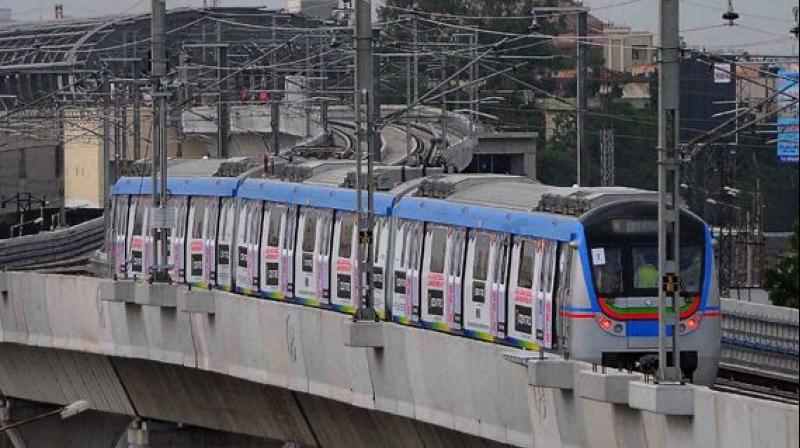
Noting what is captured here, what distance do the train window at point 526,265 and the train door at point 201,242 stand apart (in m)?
12.7

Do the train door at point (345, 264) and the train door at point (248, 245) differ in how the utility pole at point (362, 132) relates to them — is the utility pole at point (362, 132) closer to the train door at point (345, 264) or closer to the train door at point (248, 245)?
the train door at point (345, 264)

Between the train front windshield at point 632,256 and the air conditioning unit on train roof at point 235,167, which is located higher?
the air conditioning unit on train roof at point 235,167

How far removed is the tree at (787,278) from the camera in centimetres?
1488

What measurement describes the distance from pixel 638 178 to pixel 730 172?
2814 centimetres

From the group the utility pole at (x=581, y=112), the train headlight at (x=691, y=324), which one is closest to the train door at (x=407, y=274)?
the train headlight at (x=691, y=324)

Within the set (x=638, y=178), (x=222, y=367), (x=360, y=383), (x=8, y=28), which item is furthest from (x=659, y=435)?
(x=8, y=28)

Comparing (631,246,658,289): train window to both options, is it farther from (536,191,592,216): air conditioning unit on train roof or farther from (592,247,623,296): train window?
(536,191,592,216): air conditioning unit on train roof

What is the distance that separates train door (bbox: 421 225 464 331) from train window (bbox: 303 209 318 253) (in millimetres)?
4651

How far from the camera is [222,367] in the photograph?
3638cm

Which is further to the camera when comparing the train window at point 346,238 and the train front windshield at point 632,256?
the train window at point 346,238

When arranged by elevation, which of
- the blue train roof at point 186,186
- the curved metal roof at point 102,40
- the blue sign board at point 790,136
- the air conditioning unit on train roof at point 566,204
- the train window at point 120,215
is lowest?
the train window at point 120,215

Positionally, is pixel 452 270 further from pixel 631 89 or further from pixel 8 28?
pixel 8 28

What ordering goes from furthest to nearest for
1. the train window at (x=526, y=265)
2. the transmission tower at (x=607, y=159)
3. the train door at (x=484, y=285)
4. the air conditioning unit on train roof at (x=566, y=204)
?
the transmission tower at (x=607, y=159) < the train door at (x=484, y=285) < the train window at (x=526, y=265) < the air conditioning unit on train roof at (x=566, y=204)

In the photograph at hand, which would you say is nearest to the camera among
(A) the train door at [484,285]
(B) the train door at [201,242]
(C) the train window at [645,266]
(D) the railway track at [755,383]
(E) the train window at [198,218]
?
(D) the railway track at [755,383]
